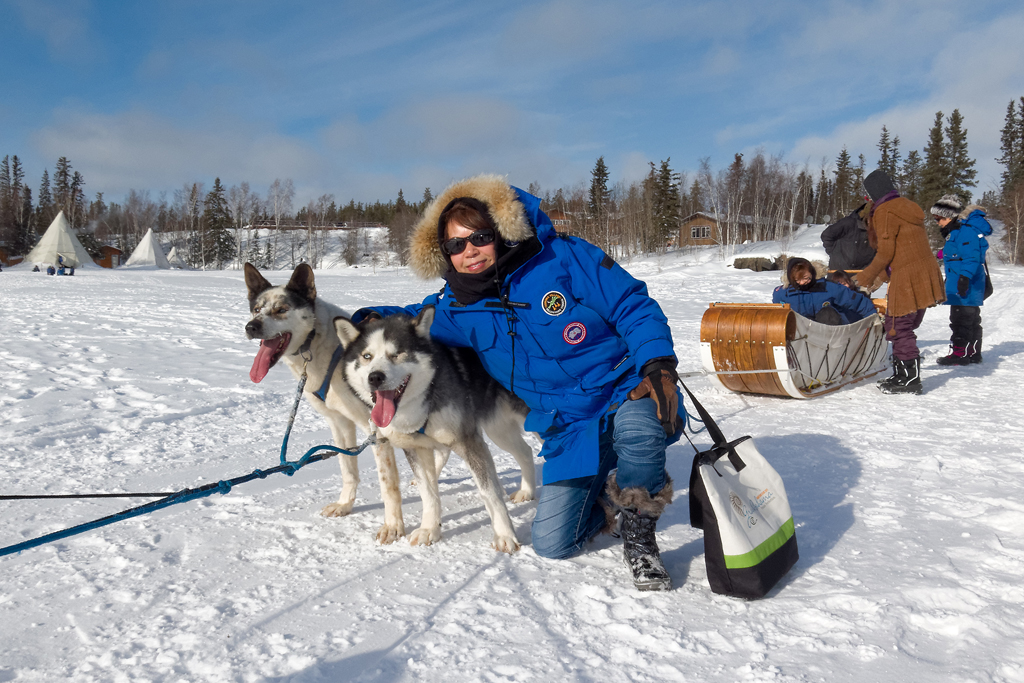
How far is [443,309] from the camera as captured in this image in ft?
7.87

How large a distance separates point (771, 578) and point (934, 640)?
1.26 ft

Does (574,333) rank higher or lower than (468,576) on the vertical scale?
higher

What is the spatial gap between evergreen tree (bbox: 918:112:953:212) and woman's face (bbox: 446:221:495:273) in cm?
3672

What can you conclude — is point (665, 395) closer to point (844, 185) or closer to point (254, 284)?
point (254, 284)

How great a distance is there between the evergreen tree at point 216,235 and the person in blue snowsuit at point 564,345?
134 ft

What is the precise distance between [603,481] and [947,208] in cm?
488

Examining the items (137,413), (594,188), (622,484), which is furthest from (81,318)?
(594,188)

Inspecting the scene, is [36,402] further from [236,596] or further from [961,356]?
[961,356]

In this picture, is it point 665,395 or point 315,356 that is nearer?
point 665,395

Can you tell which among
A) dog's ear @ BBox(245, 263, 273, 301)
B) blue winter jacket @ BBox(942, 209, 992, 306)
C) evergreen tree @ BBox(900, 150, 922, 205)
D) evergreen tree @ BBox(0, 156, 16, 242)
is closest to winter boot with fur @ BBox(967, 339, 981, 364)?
blue winter jacket @ BBox(942, 209, 992, 306)

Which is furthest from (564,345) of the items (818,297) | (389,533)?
(818,297)

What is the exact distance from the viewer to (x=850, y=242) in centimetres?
562

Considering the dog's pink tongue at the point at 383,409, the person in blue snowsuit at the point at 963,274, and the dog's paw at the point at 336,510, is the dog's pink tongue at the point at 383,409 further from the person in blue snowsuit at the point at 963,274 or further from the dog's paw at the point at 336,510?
the person in blue snowsuit at the point at 963,274

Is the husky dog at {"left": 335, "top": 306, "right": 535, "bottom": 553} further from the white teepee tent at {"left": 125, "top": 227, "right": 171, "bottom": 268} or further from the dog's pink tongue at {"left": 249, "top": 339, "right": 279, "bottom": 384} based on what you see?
the white teepee tent at {"left": 125, "top": 227, "right": 171, "bottom": 268}
